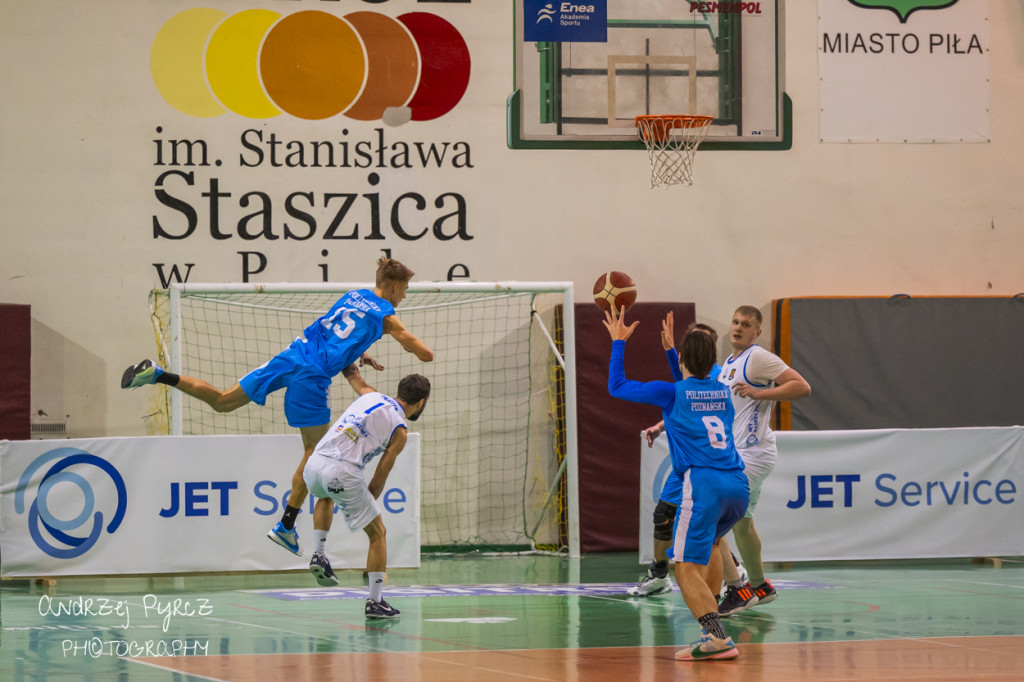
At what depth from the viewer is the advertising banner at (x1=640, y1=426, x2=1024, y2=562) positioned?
41.1 ft

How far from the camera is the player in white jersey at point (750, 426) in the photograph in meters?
9.21

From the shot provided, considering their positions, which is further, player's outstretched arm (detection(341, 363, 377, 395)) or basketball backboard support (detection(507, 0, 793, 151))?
basketball backboard support (detection(507, 0, 793, 151))

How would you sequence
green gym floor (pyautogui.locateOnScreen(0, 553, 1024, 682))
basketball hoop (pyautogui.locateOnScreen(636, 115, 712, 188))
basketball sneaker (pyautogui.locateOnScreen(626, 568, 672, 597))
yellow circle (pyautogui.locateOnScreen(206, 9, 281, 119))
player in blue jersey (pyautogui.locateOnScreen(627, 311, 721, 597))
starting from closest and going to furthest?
green gym floor (pyautogui.locateOnScreen(0, 553, 1024, 682)), player in blue jersey (pyautogui.locateOnScreen(627, 311, 721, 597)), basketball sneaker (pyautogui.locateOnScreen(626, 568, 672, 597)), basketball hoop (pyautogui.locateOnScreen(636, 115, 712, 188)), yellow circle (pyautogui.locateOnScreen(206, 9, 281, 119))

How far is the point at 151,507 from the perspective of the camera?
1157cm

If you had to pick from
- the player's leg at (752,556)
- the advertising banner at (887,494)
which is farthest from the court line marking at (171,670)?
the advertising banner at (887,494)

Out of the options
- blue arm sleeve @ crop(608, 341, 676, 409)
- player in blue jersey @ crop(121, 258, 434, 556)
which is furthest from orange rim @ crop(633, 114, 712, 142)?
blue arm sleeve @ crop(608, 341, 676, 409)

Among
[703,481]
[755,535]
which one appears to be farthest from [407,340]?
[755,535]

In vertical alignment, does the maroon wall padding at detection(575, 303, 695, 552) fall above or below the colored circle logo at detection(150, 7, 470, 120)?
below

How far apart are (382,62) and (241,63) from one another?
1730mm

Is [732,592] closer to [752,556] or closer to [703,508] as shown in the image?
[752,556]

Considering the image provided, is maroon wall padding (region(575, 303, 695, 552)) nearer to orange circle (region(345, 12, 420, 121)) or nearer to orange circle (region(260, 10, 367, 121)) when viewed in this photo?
orange circle (region(345, 12, 420, 121))

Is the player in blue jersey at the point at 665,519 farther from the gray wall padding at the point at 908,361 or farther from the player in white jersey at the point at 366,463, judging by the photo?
the gray wall padding at the point at 908,361

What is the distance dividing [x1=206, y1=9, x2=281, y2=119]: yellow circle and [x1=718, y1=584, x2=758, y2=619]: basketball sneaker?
351 inches

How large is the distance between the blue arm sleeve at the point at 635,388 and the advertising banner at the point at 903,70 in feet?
30.7
